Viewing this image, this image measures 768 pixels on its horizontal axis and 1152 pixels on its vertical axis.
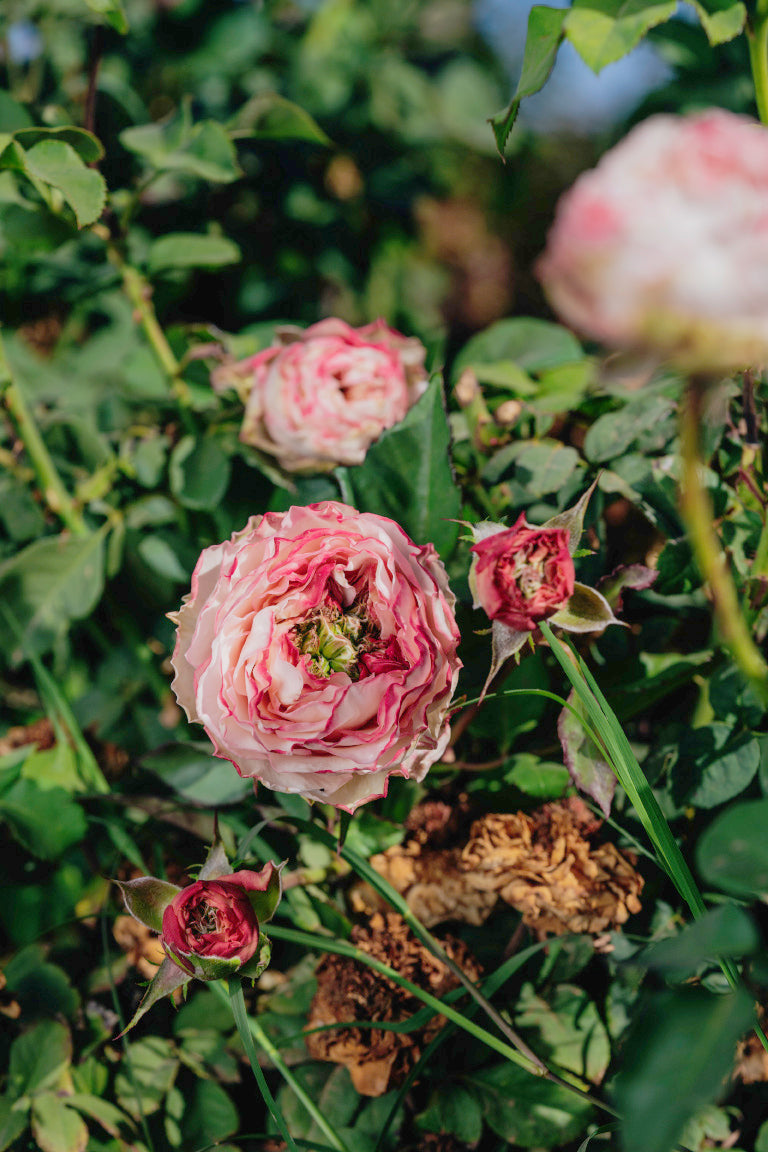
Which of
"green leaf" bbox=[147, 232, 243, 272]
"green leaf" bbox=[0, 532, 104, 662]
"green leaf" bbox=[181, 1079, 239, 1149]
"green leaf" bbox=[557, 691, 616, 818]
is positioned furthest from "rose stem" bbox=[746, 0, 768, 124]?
"green leaf" bbox=[181, 1079, 239, 1149]

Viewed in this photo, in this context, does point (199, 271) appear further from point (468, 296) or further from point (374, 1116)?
point (374, 1116)

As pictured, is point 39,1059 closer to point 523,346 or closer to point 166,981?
point 166,981

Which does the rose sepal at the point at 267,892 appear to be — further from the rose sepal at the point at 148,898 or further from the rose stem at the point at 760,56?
Result: the rose stem at the point at 760,56

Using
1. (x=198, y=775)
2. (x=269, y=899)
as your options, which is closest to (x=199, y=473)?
(x=198, y=775)

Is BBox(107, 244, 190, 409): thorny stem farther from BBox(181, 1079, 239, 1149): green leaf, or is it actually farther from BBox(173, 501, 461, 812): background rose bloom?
BBox(181, 1079, 239, 1149): green leaf

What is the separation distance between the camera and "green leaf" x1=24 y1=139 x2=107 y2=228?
44cm

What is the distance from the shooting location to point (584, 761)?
0.39m

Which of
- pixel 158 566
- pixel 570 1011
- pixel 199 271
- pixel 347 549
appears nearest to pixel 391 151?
pixel 199 271

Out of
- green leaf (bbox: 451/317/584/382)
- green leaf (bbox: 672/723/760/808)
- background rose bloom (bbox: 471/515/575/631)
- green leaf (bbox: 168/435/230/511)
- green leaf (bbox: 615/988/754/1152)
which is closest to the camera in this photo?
green leaf (bbox: 615/988/754/1152)

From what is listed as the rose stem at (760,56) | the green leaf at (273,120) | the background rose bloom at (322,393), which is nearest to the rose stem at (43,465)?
the background rose bloom at (322,393)

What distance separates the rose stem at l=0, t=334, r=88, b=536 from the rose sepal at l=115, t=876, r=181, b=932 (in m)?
0.32

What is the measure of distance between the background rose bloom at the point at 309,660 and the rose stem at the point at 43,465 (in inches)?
11.5

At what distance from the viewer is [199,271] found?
932 millimetres

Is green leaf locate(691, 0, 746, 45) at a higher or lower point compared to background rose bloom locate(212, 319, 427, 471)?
higher
